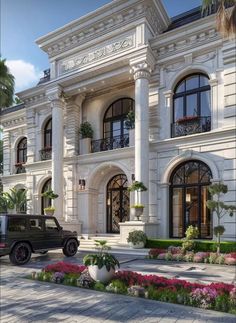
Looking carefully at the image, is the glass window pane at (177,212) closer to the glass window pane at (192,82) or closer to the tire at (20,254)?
the glass window pane at (192,82)

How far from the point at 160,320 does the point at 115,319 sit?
2.55 ft

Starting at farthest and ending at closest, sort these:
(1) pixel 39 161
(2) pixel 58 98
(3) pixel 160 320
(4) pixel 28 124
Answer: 1. (4) pixel 28 124
2. (1) pixel 39 161
3. (2) pixel 58 98
4. (3) pixel 160 320

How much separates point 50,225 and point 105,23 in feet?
36.7

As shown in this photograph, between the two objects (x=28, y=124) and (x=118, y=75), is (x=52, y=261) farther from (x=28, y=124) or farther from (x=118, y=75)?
(x=28, y=124)

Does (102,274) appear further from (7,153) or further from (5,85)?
(7,153)

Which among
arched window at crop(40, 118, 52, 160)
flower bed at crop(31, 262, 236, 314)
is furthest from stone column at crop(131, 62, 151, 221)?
arched window at crop(40, 118, 52, 160)

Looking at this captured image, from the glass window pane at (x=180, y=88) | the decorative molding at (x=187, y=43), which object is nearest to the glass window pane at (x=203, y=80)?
the decorative molding at (x=187, y=43)

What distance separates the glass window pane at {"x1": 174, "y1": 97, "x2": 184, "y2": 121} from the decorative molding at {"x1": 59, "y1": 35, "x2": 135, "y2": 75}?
3637 millimetres

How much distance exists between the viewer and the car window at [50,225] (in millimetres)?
13012

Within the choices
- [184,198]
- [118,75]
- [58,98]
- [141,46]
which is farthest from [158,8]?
[184,198]

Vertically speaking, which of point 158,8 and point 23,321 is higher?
point 158,8

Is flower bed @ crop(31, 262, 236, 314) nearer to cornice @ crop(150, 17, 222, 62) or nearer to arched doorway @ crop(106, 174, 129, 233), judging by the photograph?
arched doorway @ crop(106, 174, 129, 233)

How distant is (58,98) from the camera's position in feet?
65.0

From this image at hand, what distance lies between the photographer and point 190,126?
15984 mm
